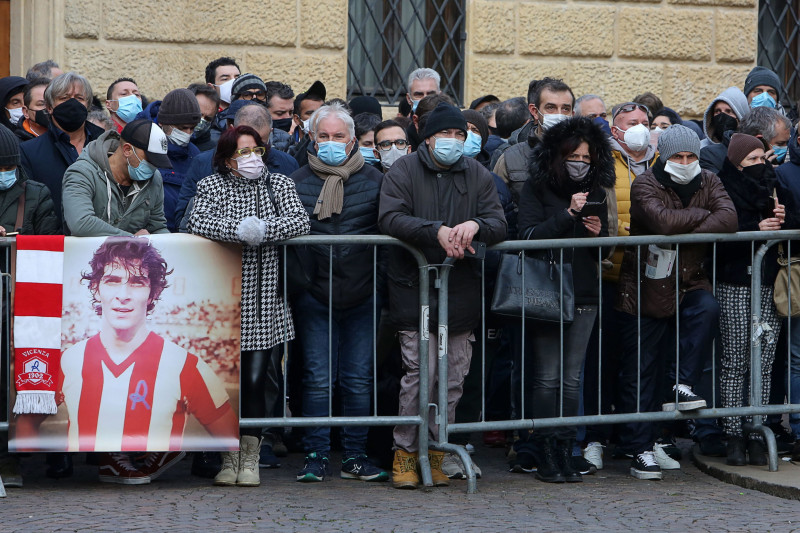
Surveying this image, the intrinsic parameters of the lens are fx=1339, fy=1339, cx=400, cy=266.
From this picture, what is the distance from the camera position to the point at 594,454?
7793 mm

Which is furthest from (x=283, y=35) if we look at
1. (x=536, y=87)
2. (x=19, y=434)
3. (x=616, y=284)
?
(x=19, y=434)

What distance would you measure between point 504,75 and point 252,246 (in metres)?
5.69

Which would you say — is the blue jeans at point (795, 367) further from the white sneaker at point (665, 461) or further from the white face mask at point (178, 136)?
the white face mask at point (178, 136)

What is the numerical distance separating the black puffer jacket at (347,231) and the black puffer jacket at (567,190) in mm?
855

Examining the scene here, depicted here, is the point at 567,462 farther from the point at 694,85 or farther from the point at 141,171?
the point at 694,85

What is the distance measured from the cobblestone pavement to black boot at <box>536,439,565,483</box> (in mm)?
58

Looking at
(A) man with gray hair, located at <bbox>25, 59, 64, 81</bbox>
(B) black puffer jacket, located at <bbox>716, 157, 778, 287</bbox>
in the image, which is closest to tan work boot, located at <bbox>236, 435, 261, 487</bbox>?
(B) black puffer jacket, located at <bbox>716, 157, 778, 287</bbox>

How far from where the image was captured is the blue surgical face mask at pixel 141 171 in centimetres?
720

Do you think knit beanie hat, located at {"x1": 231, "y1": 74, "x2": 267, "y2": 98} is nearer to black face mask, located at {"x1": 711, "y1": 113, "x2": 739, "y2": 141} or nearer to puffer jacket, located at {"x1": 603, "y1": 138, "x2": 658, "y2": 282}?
puffer jacket, located at {"x1": 603, "y1": 138, "x2": 658, "y2": 282}

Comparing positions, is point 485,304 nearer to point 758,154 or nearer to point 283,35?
point 758,154

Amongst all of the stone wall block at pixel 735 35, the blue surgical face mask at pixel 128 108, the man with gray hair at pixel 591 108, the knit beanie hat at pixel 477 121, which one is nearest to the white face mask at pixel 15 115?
the blue surgical face mask at pixel 128 108

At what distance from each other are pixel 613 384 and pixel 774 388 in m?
0.97

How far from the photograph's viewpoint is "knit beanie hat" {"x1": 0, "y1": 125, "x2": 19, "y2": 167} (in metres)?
7.04

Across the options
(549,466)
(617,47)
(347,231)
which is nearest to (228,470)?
(347,231)
